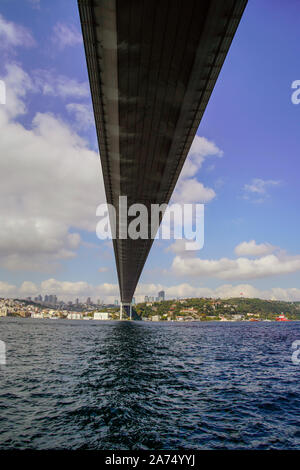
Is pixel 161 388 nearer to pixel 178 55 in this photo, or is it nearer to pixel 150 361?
pixel 150 361

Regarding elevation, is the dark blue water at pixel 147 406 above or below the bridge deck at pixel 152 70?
below

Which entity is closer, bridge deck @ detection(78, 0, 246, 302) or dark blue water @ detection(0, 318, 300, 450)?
dark blue water @ detection(0, 318, 300, 450)

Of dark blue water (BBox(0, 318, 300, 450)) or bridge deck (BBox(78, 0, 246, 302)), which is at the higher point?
bridge deck (BBox(78, 0, 246, 302))

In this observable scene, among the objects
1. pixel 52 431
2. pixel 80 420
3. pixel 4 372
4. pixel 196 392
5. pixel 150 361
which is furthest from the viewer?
pixel 150 361

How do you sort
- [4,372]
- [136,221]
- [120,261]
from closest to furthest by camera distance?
[4,372] → [136,221] → [120,261]

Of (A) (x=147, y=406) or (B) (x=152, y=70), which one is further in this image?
(B) (x=152, y=70)

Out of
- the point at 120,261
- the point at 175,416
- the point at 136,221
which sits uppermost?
the point at 136,221

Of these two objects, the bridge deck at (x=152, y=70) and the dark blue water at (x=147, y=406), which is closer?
the dark blue water at (x=147, y=406)

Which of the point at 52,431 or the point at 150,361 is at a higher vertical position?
the point at 52,431

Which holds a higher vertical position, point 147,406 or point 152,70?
point 152,70
